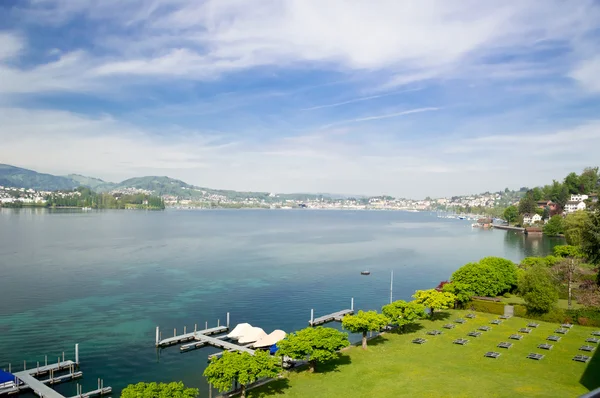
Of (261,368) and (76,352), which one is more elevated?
(261,368)

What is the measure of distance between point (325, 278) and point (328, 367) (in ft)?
137

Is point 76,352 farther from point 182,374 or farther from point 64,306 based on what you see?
point 64,306

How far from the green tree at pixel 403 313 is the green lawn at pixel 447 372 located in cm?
149

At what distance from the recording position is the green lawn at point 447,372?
1039 inches

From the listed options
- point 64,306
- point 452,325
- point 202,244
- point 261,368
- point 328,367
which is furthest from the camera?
point 202,244

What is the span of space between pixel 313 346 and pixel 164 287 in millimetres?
39700

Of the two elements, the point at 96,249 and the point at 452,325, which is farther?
the point at 96,249

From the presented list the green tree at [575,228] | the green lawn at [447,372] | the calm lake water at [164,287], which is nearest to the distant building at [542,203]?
the calm lake water at [164,287]

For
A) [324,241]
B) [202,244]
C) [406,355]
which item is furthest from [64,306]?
[324,241]

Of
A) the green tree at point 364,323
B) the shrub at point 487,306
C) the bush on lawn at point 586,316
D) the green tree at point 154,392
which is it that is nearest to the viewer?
the green tree at point 154,392

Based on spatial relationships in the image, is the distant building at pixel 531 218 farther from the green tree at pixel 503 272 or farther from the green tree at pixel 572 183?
the green tree at pixel 503 272

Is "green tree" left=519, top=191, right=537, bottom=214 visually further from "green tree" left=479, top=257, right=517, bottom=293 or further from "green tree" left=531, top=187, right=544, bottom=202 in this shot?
"green tree" left=479, top=257, right=517, bottom=293

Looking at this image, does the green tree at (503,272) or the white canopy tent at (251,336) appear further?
the green tree at (503,272)

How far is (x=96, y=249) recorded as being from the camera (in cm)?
9669
